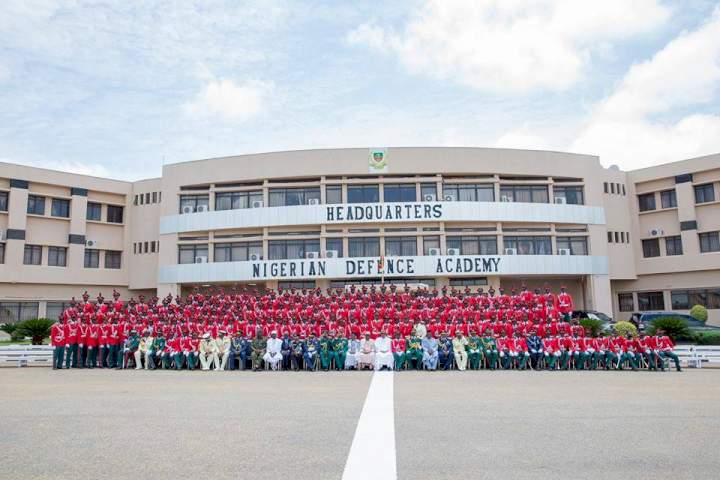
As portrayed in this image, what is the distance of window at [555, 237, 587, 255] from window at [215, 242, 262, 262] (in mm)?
18151

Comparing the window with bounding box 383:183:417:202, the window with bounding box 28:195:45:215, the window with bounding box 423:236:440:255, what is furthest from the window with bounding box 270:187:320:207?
the window with bounding box 28:195:45:215

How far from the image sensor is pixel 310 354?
1784 centimetres

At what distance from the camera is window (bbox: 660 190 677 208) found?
36.0 meters

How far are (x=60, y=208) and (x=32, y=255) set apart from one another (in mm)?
3441

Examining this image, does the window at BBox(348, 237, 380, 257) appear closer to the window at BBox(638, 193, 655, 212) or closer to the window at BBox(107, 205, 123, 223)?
the window at BBox(107, 205, 123, 223)

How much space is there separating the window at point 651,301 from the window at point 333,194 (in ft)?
67.8

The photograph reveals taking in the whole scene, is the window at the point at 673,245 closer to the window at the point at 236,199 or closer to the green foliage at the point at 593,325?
the green foliage at the point at 593,325

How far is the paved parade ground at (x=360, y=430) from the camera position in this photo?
19.2 ft

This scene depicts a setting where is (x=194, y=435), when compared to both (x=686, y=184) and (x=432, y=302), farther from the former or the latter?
(x=686, y=184)

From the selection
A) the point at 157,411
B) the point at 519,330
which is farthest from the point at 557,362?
the point at 157,411

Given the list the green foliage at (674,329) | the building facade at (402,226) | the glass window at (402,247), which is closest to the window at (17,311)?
the building facade at (402,226)

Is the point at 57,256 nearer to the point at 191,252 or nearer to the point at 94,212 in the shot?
the point at 94,212

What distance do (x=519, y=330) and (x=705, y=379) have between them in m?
5.57

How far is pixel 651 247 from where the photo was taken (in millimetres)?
36938
